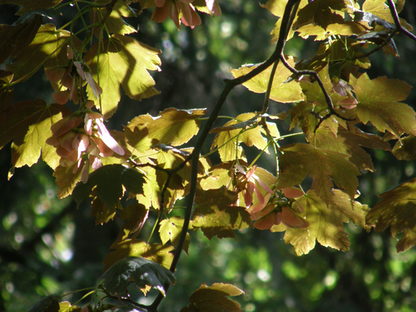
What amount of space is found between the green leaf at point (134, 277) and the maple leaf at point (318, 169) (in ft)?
0.79

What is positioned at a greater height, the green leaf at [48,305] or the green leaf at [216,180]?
the green leaf at [216,180]

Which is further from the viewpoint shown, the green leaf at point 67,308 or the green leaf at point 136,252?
the green leaf at point 136,252

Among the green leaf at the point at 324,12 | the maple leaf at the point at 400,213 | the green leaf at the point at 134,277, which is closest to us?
the green leaf at the point at 134,277

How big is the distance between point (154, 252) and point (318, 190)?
0.36 meters

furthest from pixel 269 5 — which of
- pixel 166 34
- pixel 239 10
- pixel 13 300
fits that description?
pixel 239 10

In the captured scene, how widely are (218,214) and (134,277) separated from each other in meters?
0.22

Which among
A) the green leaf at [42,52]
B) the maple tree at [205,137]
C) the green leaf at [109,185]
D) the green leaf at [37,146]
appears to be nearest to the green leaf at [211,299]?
the maple tree at [205,137]

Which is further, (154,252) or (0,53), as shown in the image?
(154,252)

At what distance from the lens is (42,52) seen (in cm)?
123

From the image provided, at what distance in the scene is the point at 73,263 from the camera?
4.75 meters

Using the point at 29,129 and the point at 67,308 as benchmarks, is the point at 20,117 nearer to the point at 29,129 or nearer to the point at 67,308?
the point at 29,129

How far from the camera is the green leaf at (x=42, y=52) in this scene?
1.21 metres

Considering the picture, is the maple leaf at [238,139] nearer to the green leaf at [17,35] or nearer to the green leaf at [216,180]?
the green leaf at [216,180]

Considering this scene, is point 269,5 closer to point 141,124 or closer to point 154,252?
point 141,124
